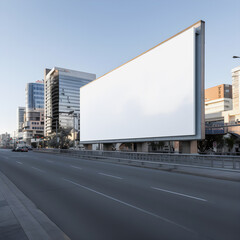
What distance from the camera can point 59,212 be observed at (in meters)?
6.84

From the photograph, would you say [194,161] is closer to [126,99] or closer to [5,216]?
[5,216]

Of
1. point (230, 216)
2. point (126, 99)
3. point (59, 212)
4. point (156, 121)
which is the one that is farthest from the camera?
point (126, 99)

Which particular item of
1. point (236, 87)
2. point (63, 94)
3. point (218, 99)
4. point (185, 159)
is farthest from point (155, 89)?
point (63, 94)

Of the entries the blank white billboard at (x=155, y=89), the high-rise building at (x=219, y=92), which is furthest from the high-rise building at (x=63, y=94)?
the blank white billboard at (x=155, y=89)

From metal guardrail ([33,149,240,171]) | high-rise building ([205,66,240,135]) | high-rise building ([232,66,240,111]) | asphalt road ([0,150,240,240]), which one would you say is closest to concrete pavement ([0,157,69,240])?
asphalt road ([0,150,240,240])

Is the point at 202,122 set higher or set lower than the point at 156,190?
higher

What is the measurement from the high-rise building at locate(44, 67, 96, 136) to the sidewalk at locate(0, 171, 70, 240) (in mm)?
161560

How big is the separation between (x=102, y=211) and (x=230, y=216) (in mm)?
3645

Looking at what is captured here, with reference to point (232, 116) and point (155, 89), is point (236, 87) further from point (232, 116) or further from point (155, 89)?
point (155, 89)

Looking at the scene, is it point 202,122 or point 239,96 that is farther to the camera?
point 239,96

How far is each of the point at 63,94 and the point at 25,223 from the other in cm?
17093

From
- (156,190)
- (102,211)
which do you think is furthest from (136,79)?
(102,211)

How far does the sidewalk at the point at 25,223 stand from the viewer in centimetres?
483

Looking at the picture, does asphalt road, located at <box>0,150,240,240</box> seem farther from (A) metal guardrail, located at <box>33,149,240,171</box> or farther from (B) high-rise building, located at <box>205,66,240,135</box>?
(B) high-rise building, located at <box>205,66,240,135</box>
